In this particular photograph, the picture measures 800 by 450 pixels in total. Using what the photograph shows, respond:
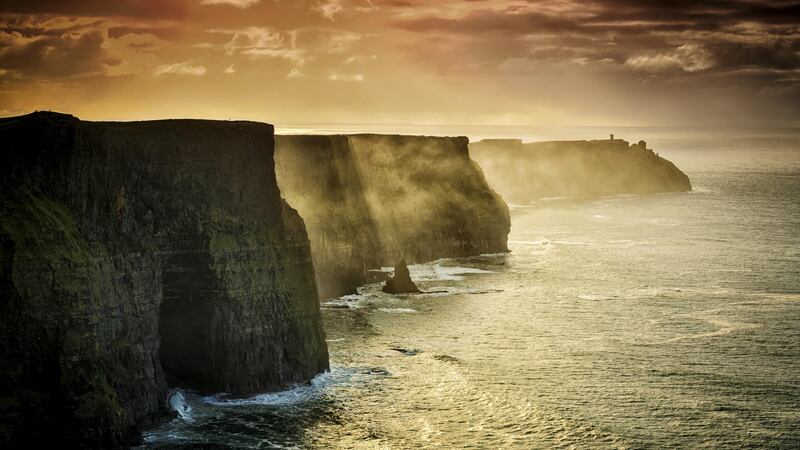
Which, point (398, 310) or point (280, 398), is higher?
point (398, 310)

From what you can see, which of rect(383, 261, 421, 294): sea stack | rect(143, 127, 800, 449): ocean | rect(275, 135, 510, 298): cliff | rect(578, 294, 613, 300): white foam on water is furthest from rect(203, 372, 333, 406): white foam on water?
rect(578, 294, 613, 300): white foam on water

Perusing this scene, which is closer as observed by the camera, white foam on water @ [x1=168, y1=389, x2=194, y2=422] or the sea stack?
white foam on water @ [x1=168, y1=389, x2=194, y2=422]

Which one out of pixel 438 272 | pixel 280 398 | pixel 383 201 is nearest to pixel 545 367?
pixel 280 398

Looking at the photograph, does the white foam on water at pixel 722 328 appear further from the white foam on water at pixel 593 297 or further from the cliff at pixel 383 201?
the cliff at pixel 383 201

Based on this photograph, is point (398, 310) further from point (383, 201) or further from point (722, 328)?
point (383, 201)

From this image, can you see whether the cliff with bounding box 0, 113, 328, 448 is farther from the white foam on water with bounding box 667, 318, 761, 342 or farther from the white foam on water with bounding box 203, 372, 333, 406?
the white foam on water with bounding box 667, 318, 761, 342

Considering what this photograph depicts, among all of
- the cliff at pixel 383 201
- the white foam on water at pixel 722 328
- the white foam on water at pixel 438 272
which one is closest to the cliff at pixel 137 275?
the white foam on water at pixel 722 328
